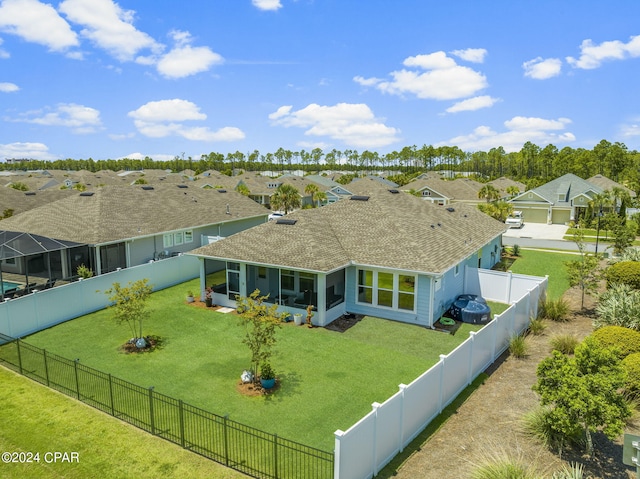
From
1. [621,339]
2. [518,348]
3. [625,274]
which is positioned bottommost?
[518,348]

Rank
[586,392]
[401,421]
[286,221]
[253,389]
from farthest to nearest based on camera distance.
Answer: [286,221] → [253,389] → [401,421] → [586,392]

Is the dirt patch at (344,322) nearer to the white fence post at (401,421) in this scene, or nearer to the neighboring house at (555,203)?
the white fence post at (401,421)

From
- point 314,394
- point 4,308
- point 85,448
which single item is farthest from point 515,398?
point 4,308

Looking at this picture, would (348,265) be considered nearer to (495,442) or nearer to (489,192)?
(495,442)

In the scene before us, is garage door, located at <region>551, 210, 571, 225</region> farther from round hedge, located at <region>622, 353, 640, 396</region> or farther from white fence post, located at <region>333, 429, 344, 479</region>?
white fence post, located at <region>333, 429, 344, 479</region>

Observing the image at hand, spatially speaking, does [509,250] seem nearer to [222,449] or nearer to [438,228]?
[438,228]

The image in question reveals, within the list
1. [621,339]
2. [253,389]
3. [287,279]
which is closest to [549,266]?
[621,339]

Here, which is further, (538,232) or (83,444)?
(538,232)

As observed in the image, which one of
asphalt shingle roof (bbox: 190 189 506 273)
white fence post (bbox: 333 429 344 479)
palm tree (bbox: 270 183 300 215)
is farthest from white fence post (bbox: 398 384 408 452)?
palm tree (bbox: 270 183 300 215)
